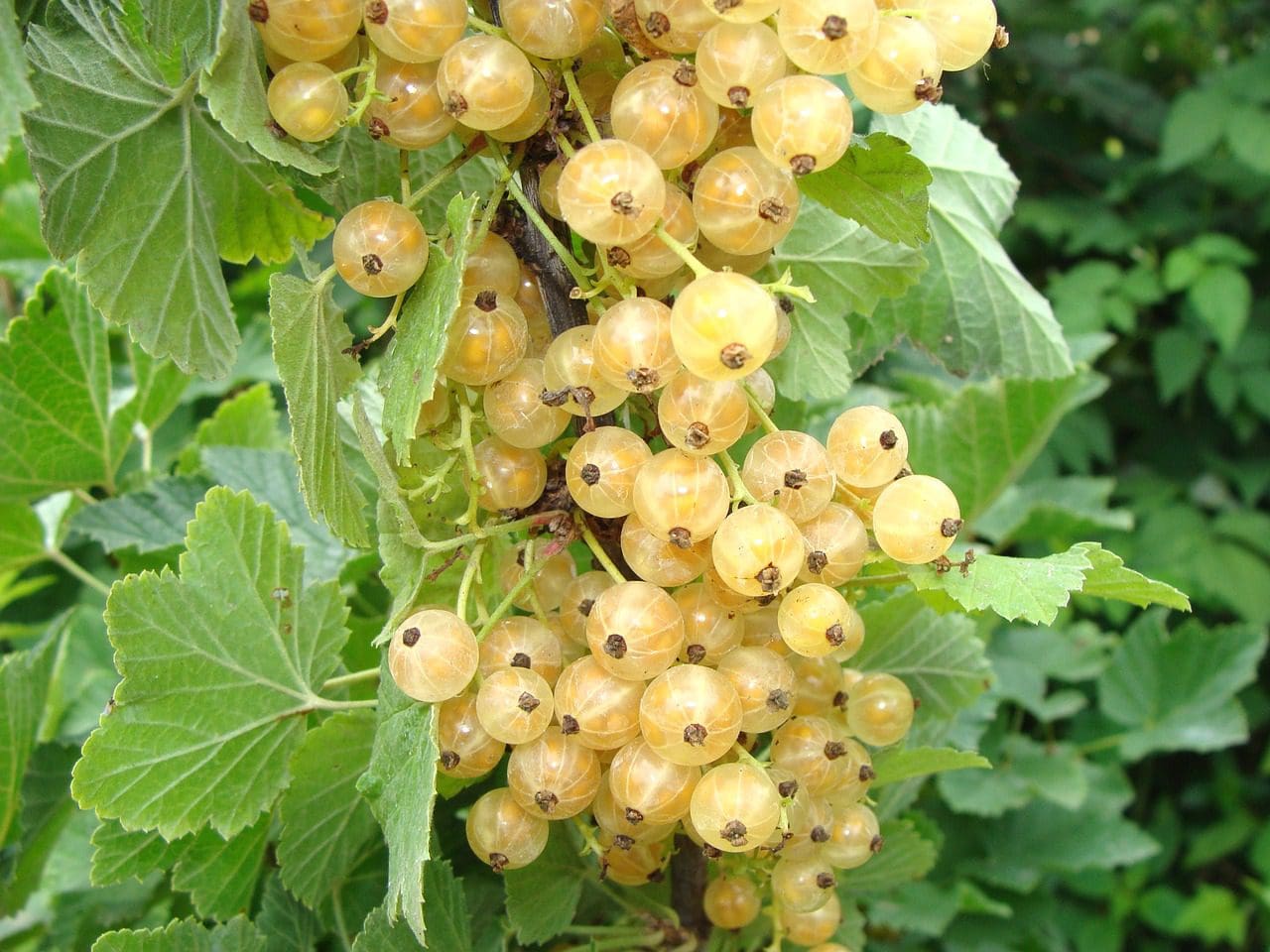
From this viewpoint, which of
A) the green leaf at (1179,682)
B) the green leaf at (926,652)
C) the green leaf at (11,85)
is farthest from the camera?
the green leaf at (1179,682)

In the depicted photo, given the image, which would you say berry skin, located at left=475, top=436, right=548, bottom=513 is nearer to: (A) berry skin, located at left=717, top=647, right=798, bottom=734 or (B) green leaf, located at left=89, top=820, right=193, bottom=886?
(A) berry skin, located at left=717, top=647, right=798, bottom=734

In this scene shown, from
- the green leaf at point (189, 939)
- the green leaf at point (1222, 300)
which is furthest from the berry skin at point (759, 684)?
the green leaf at point (1222, 300)

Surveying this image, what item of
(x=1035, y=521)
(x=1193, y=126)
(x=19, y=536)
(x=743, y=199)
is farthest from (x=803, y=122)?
(x=1193, y=126)

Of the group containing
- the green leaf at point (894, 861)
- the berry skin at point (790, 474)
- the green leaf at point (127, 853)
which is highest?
the berry skin at point (790, 474)

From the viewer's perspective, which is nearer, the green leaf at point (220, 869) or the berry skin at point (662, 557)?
the berry skin at point (662, 557)

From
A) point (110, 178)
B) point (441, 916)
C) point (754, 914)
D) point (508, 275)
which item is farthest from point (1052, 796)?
point (110, 178)

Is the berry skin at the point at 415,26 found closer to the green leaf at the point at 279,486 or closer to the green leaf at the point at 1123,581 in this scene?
the green leaf at the point at 1123,581
